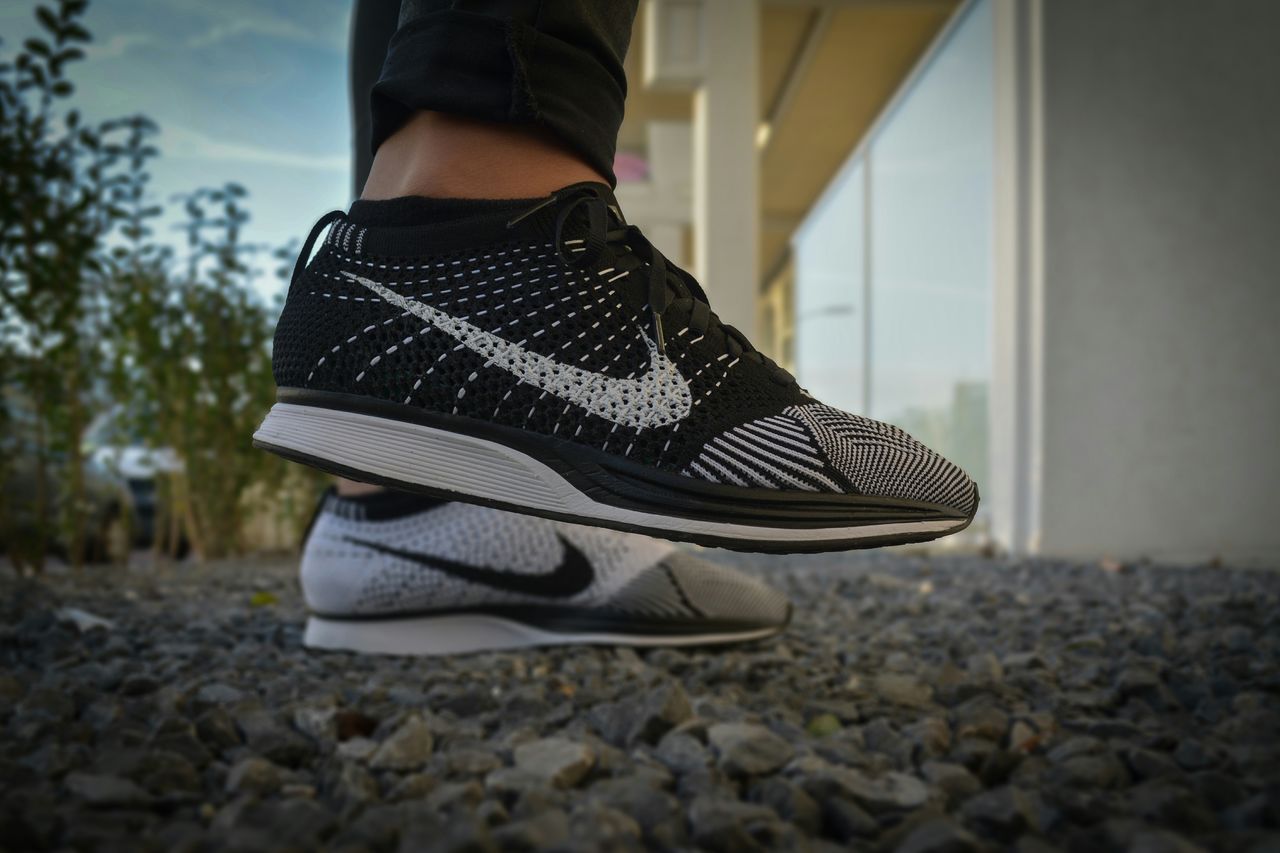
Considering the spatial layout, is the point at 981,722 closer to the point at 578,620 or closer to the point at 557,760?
the point at 557,760

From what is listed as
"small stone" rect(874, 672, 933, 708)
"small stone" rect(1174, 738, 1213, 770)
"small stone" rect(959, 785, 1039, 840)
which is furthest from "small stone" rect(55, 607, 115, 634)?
"small stone" rect(1174, 738, 1213, 770)

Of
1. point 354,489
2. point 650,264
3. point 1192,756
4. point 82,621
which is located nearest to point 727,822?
point 1192,756

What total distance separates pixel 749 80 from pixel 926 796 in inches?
168

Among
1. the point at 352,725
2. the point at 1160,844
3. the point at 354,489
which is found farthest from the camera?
the point at 354,489

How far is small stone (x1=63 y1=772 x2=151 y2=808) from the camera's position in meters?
0.53

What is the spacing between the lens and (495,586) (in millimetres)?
1159

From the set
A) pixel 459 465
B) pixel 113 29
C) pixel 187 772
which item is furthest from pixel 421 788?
pixel 113 29

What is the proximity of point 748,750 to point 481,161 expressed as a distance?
0.60 m

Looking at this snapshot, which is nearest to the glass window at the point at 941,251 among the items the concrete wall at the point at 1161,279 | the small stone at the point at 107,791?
the concrete wall at the point at 1161,279

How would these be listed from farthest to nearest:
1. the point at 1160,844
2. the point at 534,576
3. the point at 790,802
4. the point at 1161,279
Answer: the point at 1161,279, the point at 534,576, the point at 790,802, the point at 1160,844

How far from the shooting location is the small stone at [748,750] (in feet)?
2.09

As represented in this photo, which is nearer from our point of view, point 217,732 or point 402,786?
point 402,786

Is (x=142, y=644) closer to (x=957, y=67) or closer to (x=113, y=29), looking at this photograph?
(x=113, y=29)

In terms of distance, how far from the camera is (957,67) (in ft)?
13.6
